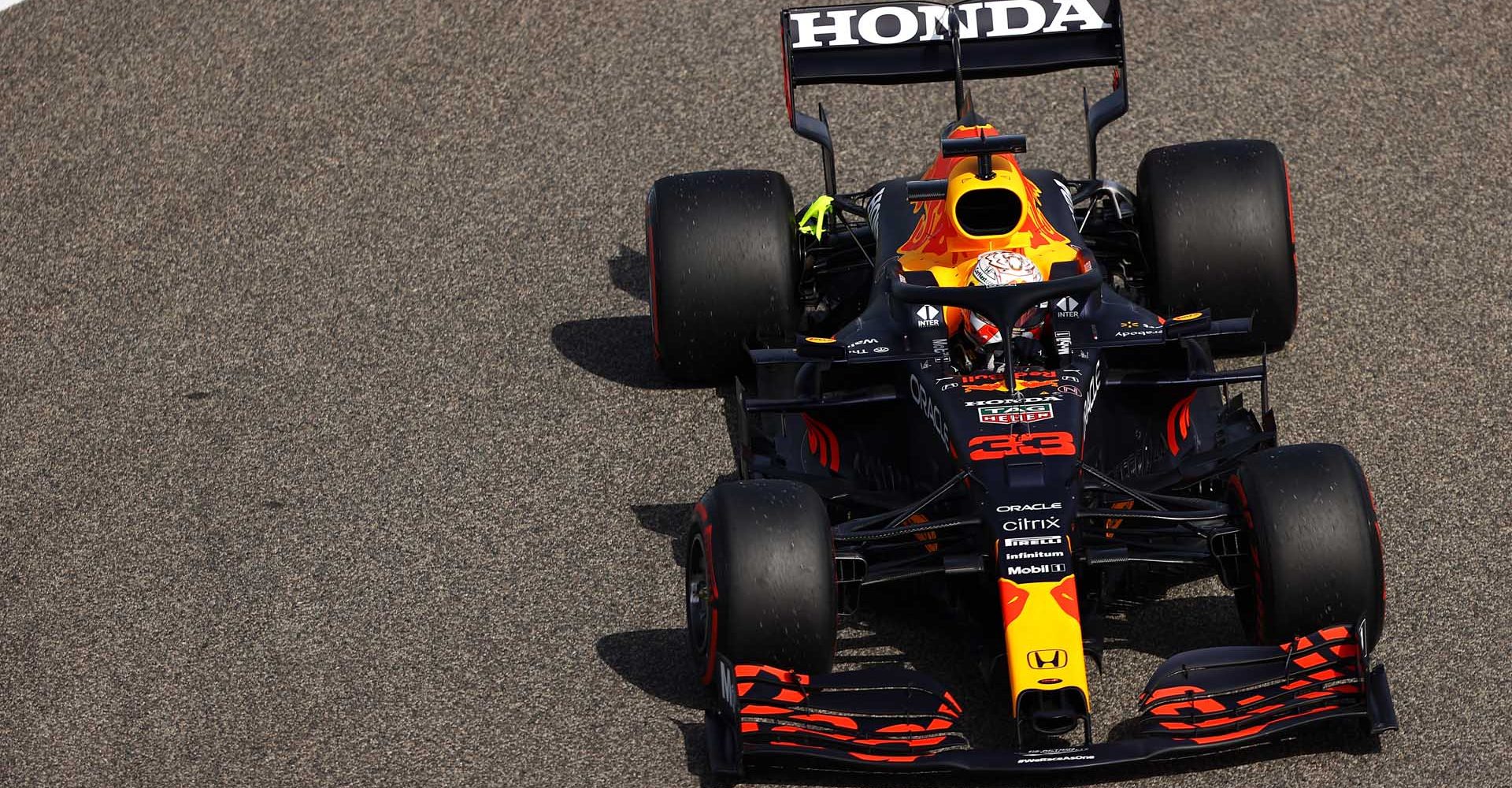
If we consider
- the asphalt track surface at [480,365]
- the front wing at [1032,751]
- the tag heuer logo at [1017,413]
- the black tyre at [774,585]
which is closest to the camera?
the front wing at [1032,751]

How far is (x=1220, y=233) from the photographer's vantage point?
35.3 ft

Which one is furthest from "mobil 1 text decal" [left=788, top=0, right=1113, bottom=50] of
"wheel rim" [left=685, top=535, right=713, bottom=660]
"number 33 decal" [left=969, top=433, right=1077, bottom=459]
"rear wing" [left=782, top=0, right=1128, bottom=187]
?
"wheel rim" [left=685, top=535, right=713, bottom=660]

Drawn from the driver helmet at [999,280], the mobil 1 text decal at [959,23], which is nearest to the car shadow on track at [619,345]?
the mobil 1 text decal at [959,23]

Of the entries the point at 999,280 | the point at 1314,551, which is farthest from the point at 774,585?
the point at 999,280

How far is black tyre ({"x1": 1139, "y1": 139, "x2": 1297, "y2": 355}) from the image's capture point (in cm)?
1077

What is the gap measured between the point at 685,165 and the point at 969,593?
6332mm

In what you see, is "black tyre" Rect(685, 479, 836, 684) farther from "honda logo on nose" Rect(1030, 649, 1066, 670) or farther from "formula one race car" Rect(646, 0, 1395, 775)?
"honda logo on nose" Rect(1030, 649, 1066, 670)

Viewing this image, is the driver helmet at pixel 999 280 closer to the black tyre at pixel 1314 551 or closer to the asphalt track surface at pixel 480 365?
the asphalt track surface at pixel 480 365

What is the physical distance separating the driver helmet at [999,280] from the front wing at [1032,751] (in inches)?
74.8

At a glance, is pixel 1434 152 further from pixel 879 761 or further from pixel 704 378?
pixel 879 761

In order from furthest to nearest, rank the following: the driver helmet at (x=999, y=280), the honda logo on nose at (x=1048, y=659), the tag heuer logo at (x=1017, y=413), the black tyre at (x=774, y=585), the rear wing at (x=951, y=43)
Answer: the rear wing at (x=951, y=43) < the driver helmet at (x=999, y=280) < the tag heuer logo at (x=1017, y=413) < the black tyre at (x=774, y=585) < the honda logo on nose at (x=1048, y=659)

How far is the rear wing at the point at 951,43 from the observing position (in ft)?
37.4

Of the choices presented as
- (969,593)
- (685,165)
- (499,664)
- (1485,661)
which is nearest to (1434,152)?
(685,165)

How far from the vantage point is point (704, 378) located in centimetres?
1127
